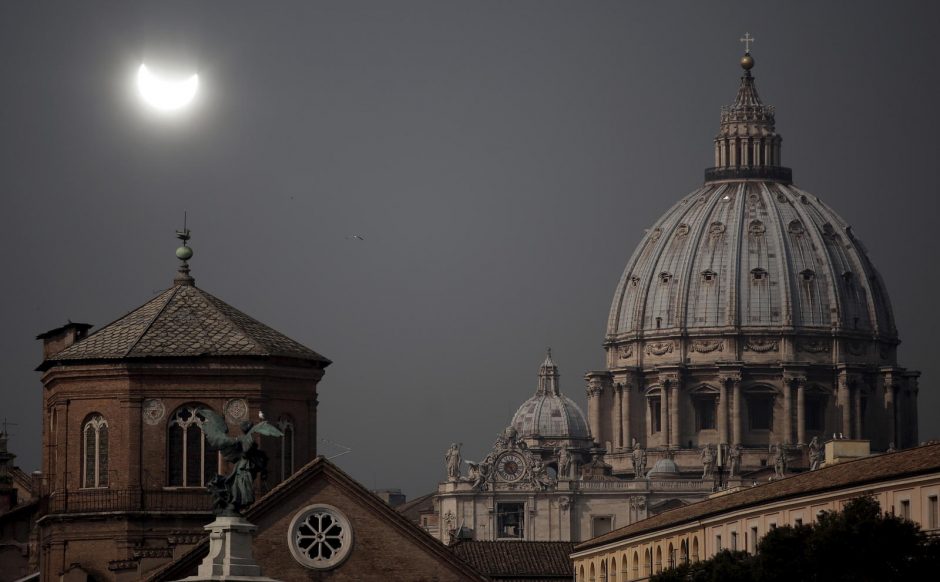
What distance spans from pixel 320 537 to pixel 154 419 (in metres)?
5.45

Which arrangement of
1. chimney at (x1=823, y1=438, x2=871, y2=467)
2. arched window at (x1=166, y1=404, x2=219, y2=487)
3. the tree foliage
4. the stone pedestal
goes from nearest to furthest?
the stone pedestal
the tree foliage
arched window at (x1=166, y1=404, x2=219, y2=487)
chimney at (x1=823, y1=438, x2=871, y2=467)

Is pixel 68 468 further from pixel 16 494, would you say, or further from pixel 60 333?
pixel 16 494

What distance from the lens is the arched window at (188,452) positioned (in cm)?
6806

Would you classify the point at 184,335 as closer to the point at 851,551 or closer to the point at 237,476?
the point at 851,551

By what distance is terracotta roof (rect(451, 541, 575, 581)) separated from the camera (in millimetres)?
115438

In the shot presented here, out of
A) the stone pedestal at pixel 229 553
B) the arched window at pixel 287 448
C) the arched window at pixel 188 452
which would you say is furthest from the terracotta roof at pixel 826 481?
the stone pedestal at pixel 229 553

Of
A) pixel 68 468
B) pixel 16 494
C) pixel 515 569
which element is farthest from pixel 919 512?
pixel 515 569

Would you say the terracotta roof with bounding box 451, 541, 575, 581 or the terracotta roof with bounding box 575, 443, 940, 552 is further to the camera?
the terracotta roof with bounding box 451, 541, 575, 581

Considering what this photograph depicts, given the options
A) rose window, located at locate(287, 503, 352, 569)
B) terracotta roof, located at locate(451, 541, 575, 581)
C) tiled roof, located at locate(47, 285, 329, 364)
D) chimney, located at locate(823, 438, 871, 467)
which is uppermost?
chimney, located at locate(823, 438, 871, 467)

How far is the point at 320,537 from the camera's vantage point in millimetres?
65312

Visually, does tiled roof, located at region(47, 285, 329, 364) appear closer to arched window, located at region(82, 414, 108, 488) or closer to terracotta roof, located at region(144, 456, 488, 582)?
arched window, located at region(82, 414, 108, 488)

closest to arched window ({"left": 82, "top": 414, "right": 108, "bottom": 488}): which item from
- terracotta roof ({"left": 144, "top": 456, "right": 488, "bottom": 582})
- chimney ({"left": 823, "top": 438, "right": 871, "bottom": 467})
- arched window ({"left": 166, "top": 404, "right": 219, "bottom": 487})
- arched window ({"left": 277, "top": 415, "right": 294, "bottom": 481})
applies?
arched window ({"left": 166, "top": 404, "right": 219, "bottom": 487})

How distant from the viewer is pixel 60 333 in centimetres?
7312

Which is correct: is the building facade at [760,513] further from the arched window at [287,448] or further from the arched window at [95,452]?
the arched window at [95,452]
